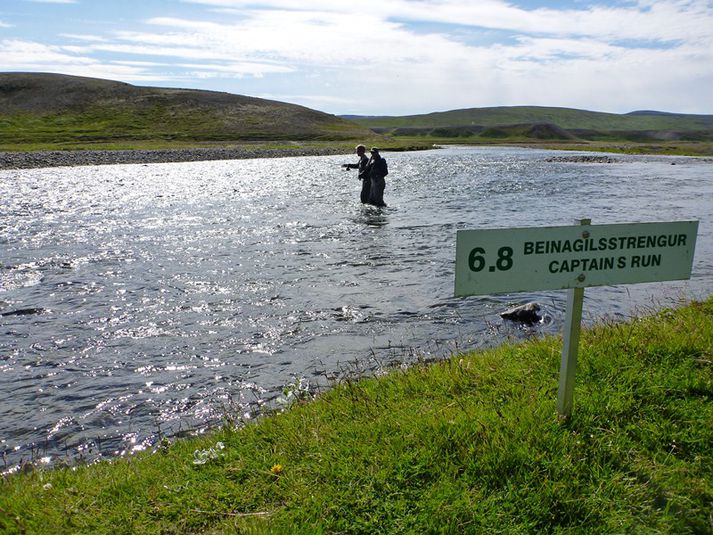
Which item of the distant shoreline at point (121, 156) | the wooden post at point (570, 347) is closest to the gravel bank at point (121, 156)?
the distant shoreline at point (121, 156)

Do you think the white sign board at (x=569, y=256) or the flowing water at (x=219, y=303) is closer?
the white sign board at (x=569, y=256)

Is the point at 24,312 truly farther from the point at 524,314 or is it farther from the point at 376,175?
the point at 376,175

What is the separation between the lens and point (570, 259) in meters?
4.41

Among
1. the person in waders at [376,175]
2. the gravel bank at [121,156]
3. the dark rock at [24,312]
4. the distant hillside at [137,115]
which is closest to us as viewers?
the dark rock at [24,312]

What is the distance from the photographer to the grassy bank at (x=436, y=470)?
12.9 feet

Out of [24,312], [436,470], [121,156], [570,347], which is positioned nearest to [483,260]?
[570,347]

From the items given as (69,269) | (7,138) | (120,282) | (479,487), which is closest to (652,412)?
(479,487)

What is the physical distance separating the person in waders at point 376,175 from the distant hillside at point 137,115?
7711 cm

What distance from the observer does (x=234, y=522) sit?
3.93m

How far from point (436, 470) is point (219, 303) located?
843cm

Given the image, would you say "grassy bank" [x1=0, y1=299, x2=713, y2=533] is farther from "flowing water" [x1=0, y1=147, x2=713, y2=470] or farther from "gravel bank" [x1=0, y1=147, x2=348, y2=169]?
"gravel bank" [x1=0, y1=147, x2=348, y2=169]

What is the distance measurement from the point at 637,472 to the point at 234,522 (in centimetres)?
308

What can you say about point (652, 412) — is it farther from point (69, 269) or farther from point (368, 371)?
point (69, 269)

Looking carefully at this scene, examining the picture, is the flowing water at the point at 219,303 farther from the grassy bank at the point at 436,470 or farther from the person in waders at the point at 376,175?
the grassy bank at the point at 436,470
